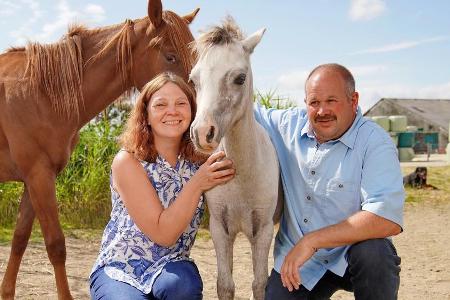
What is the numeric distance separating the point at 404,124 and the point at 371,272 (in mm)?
23679

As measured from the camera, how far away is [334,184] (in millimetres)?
2598

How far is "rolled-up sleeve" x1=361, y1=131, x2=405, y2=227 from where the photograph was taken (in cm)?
237

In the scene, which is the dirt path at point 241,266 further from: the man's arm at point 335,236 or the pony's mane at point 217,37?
the pony's mane at point 217,37

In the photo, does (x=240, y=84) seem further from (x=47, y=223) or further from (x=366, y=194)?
(x=47, y=223)

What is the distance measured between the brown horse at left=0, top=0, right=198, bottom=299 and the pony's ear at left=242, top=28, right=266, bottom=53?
83 cm

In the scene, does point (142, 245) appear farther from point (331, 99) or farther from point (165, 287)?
point (331, 99)

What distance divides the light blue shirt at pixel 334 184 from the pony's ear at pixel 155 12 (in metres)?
1.29

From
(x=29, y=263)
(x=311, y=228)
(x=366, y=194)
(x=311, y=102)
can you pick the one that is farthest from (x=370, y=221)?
(x=29, y=263)

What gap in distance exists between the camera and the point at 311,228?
267 centimetres

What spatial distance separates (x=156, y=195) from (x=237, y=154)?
446 mm

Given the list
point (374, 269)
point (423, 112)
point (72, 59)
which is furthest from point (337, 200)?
point (423, 112)

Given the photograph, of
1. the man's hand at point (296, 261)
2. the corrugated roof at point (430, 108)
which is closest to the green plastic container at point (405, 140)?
the corrugated roof at point (430, 108)

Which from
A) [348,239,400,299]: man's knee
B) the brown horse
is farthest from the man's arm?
the brown horse

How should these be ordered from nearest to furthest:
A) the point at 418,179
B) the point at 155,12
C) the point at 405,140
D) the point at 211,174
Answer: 1. the point at 211,174
2. the point at 155,12
3. the point at 418,179
4. the point at 405,140
